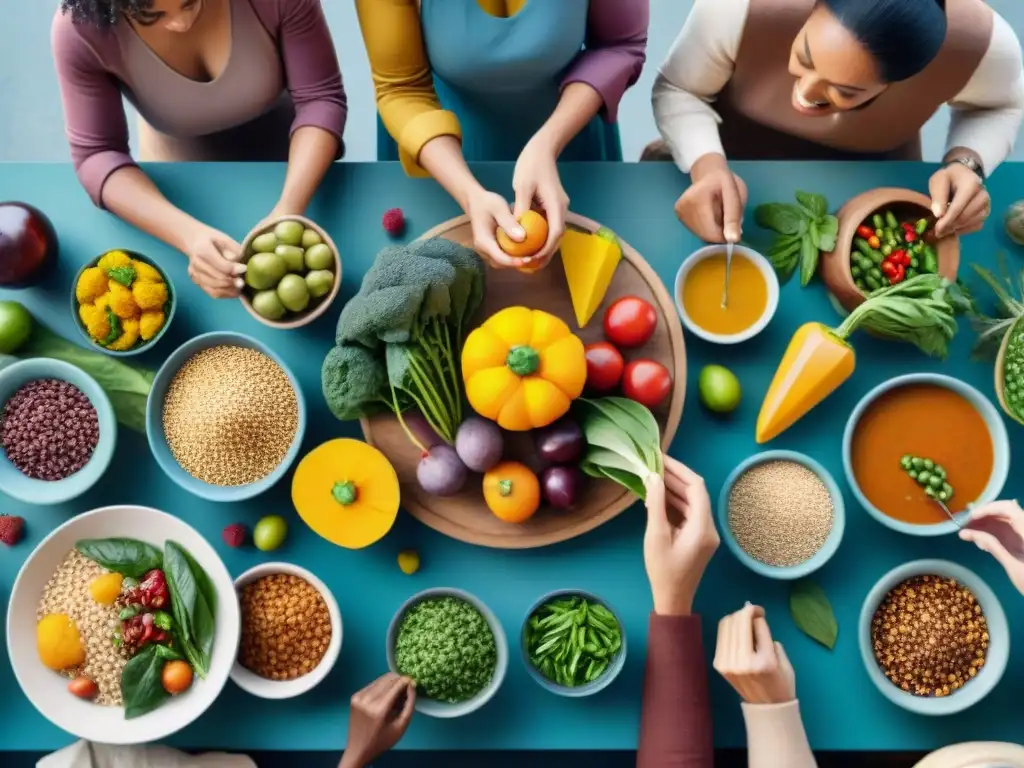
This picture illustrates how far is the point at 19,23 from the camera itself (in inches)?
102

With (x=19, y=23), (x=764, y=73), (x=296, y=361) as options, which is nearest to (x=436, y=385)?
(x=296, y=361)

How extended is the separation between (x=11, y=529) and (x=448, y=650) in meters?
0.83

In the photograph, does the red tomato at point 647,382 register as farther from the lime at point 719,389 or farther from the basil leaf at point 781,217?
the basil leaf at point 781,217

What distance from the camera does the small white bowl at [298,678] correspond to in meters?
1.25


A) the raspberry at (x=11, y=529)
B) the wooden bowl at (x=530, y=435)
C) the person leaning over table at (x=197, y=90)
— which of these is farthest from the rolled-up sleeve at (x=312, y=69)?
the raspberry at (x=11, y=529)

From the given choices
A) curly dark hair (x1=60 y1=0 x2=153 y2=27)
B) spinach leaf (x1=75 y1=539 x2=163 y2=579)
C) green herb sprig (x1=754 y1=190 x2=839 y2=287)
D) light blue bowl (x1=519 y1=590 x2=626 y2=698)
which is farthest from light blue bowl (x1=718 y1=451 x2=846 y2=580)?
curly dark hair (x1=60 y1=0 x2=153 y2=27)

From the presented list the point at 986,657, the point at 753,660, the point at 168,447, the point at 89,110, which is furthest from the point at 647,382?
the point at 89,110

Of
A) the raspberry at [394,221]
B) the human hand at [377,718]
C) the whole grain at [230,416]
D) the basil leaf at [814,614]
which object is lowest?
the human hand at [377,718]

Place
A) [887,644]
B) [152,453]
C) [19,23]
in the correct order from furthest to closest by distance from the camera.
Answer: [19,23]
[152,453]
[887,644]

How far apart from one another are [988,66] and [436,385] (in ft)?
3.76

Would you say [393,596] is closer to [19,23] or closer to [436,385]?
[436,385]

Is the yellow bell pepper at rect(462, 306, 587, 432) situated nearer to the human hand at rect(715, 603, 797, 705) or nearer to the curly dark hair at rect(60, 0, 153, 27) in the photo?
the human hand at rect(715, 603, 797, 705)

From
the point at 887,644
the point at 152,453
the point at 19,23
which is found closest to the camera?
the point at 887,644

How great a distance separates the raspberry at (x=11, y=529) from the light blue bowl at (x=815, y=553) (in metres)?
1.28
